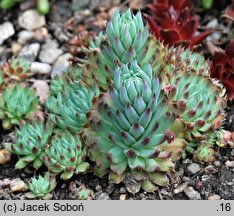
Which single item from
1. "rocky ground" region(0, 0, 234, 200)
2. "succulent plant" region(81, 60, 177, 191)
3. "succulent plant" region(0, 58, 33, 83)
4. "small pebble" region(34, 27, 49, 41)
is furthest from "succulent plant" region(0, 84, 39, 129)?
"small pebble" region(34, 27, 49, 41)

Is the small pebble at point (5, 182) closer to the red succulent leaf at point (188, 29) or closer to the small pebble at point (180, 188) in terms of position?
the small pebble at point (180, 188)

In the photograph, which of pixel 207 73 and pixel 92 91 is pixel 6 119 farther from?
pixel 207 73

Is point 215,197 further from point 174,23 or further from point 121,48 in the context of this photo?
point 174,23

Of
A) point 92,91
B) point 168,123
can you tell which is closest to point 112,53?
point 92,91

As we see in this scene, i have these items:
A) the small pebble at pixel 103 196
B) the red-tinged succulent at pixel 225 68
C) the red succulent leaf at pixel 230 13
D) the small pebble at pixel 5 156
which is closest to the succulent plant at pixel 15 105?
the small pebble at pixel 5 156

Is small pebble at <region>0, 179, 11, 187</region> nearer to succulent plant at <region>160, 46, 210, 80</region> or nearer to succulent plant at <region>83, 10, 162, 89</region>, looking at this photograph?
succulent plant at <region>83, 10, 162, 89</region>

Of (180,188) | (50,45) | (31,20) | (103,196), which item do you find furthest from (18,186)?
(31,20)
